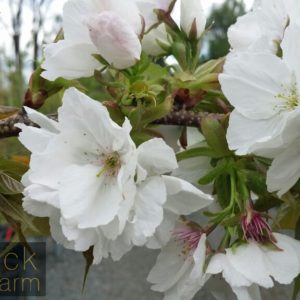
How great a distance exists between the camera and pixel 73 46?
1.35 ft

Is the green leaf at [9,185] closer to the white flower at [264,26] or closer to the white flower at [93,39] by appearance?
the white flower at [93,39]

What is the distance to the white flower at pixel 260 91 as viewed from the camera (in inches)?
14.5

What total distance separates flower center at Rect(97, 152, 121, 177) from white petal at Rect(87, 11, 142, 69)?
72mm

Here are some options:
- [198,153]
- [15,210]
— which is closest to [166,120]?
[198,153]

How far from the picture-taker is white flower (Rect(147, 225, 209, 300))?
41cm

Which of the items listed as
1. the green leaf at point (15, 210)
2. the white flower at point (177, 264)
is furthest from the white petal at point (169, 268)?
the green leaf at point (15, 210)

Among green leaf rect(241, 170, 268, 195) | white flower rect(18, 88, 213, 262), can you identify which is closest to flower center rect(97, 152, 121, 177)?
white flower rect(18, 88, 213, 262)

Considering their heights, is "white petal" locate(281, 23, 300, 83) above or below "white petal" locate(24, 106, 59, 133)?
above

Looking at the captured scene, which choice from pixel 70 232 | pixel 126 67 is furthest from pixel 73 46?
pixel 70 232

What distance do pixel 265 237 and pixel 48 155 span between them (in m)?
0.17

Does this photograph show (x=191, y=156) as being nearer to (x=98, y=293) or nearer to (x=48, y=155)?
(x=48, y=155)

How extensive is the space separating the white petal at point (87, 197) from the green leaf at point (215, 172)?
8 centimetres

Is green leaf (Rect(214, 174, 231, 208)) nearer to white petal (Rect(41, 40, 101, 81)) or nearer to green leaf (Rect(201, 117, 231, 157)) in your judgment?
green leaf (Rect(201, 117, 231, 157))

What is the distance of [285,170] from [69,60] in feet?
0.59
